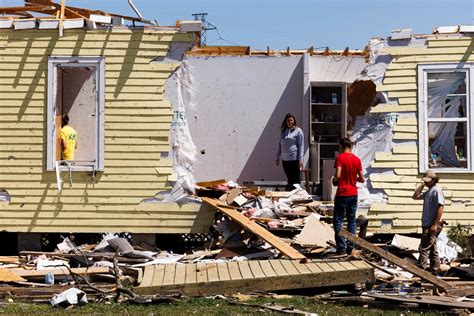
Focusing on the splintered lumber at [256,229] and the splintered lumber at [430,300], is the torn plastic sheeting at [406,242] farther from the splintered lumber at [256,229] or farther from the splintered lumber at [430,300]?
the splintered lumber at [430,300]

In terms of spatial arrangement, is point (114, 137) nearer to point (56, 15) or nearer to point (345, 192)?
point (56, 15)

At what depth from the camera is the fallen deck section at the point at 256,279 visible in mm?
11703

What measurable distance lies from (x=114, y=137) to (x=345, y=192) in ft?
14.6

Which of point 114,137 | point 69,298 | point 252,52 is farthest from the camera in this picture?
point 252,52

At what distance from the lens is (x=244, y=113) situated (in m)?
19.0

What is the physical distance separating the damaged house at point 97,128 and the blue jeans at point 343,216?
9.86 feet

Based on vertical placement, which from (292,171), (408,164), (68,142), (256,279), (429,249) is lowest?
(256,279)

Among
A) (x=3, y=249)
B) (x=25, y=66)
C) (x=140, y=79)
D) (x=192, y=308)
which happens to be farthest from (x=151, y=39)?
(x=192, y=308)

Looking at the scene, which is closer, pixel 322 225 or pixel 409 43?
pixel 322 225

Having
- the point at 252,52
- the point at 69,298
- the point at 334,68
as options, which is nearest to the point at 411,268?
the point at 69,298

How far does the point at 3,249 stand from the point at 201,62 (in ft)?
17.8

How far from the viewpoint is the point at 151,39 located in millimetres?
15922

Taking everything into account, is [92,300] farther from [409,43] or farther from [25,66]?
[409,43]

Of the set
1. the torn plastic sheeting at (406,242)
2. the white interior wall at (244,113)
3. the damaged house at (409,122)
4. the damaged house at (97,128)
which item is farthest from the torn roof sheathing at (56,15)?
the torn plastic sheeting at (406,242)
